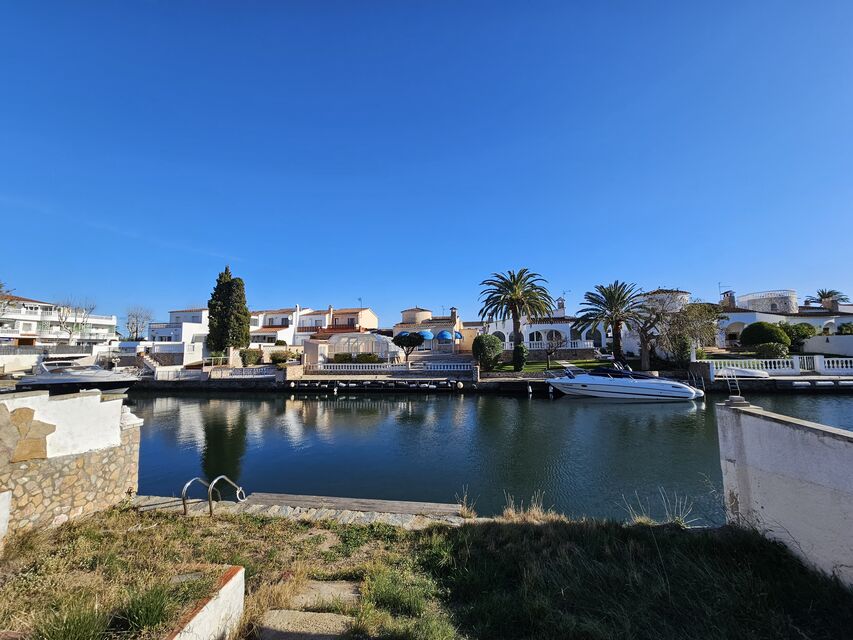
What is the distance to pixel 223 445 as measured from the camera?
1482cm

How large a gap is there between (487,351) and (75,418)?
25456 millimetres

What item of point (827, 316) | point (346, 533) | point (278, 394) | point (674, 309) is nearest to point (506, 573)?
point (346, 533)

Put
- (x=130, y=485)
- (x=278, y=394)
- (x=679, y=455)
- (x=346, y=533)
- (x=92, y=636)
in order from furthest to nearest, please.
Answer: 1. (x=278, y=394)
2. (x=679, y=455)
3. (x=130, y=485)
4. (x=346, y=533)
5. (x=92, y=636)

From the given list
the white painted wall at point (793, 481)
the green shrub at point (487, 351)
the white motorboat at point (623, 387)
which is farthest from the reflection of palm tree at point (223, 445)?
the white motorboat at point (623, 387)

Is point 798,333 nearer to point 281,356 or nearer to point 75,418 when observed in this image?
point 75,418

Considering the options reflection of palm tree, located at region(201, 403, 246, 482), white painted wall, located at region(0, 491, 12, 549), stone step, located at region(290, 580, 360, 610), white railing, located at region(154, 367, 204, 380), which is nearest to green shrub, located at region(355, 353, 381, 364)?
white railing, located at region(154, 367, 204, 380)

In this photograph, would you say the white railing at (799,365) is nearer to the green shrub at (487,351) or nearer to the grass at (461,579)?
the green shrub at (487,351)

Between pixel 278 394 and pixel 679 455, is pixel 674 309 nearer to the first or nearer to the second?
pixel 679 455

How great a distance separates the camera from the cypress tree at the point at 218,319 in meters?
39.1

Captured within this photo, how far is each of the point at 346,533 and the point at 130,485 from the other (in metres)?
4.62

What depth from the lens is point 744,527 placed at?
4633 millimetres

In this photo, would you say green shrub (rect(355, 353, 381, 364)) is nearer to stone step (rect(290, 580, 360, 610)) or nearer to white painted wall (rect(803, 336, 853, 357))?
stone step (rect(290, 580, 360, 610))

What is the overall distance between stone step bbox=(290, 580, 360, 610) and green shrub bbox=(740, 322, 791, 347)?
1464 inches

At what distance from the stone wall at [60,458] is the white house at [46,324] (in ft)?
172
